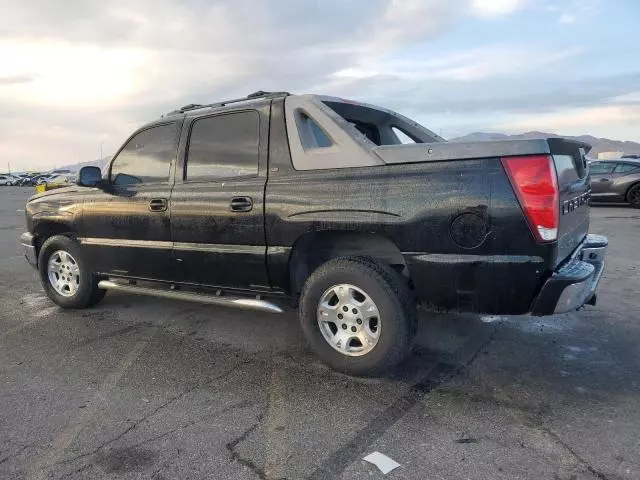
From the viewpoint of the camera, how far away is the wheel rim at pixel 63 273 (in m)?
5.47

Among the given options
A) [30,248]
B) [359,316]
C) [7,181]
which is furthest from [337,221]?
[7,181]

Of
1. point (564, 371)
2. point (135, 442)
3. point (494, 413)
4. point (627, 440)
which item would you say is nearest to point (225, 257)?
point (135, 442)

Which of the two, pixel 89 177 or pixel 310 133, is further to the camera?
pixel 89 177

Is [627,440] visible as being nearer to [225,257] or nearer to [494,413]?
[494,413]

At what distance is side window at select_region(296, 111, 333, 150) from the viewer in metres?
3.86

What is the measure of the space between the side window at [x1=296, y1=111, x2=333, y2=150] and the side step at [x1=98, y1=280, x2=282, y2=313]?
121 cm

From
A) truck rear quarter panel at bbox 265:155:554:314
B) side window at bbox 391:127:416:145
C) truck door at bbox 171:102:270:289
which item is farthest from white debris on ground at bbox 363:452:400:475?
side window at bbox 391:127:416:145

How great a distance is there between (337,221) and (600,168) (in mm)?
14185

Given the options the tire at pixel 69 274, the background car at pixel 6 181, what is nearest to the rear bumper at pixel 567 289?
the tire at pixel 69 274

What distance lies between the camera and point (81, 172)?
16.3 ft

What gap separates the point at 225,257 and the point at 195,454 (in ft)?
5.65

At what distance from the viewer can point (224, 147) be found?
4336mm

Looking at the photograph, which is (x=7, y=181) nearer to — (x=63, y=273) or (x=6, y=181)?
(x=6, y=181)

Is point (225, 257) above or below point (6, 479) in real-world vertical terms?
above
